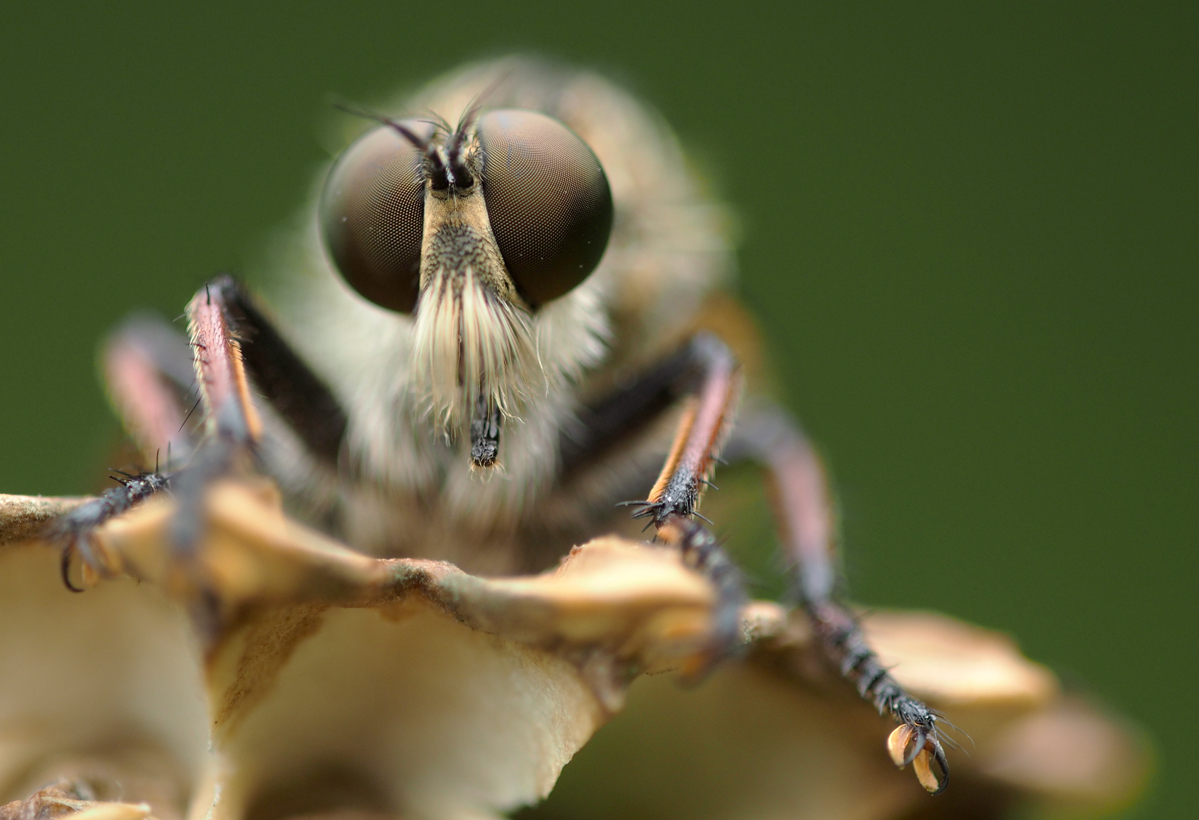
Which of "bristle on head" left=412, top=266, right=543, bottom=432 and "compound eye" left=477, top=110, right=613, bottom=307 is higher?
"compound eye" left=477, top=110, right=613, bottom=307

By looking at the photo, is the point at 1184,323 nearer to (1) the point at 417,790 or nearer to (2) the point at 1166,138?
(2) the point at 1166,138

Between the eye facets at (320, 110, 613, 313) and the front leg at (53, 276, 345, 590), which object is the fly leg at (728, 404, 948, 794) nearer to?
the eye facets at (320, 110, 613, 313)

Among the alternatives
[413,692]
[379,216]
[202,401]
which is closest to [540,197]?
[379,216]

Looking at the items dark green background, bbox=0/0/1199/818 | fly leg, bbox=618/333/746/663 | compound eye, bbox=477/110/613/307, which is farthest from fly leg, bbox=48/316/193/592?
dark green background, bbox=0/0/1199/818

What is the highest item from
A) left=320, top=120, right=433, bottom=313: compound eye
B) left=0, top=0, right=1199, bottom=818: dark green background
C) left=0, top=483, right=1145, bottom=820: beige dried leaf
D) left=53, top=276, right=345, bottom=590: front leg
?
left=0, top=0, right=1199, bottom=818: dark green background

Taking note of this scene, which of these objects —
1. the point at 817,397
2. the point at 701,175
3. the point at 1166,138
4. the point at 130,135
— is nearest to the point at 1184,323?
the point at 1166,138

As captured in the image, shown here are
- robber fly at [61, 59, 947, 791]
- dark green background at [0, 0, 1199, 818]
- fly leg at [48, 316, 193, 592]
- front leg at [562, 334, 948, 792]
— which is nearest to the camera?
front leg at [562, 334, 948, 792]

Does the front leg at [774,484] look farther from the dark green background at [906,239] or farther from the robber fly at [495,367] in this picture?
the dark green background at [906,239]

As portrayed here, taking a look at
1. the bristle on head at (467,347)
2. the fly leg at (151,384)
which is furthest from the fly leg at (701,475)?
the fly leg at (151,384)
